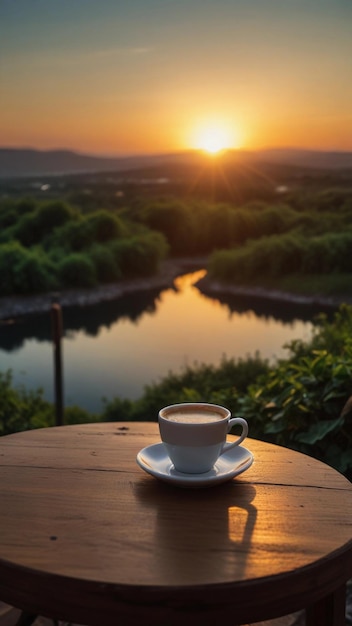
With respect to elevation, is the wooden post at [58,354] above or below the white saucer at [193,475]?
below

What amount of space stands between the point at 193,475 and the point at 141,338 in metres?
6.72

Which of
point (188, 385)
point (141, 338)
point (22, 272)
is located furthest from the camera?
point (22, 272)

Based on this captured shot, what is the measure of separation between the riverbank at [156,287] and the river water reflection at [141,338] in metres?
0.15

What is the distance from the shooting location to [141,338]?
776 centimetres

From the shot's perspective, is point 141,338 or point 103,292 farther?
point 103,292

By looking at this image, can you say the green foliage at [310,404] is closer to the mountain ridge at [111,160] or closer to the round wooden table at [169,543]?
the round wooden table at [169,543]

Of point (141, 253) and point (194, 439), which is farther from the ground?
point (194, 439)

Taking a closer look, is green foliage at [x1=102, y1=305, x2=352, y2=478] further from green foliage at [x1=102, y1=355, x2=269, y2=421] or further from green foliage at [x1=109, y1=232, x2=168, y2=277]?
green foliage at [x1=109, y1=232, x2=168, y2=277]

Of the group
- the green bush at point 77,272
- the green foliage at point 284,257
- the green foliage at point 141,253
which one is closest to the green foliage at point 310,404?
the green foliage at point 284,257

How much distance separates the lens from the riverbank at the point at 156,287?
7.76 meters

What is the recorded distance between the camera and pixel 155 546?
2.84ft

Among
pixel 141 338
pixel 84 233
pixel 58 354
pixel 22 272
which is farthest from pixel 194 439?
pixel 84 233

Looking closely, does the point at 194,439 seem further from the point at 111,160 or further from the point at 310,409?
the point at 111,160

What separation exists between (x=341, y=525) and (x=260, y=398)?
1.55 meters
